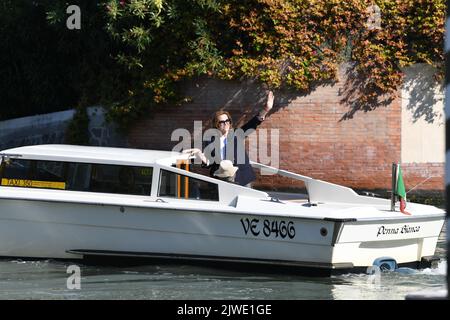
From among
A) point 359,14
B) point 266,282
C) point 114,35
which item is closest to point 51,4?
point 114,35

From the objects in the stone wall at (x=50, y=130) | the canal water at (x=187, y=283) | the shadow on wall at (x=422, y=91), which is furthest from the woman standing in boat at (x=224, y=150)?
the stone wall at (x=50, y=130)

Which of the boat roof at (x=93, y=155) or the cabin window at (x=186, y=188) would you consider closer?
the cabin window at (x=186, y=188)

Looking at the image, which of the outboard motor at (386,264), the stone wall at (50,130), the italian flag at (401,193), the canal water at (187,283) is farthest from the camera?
the stone wall at (50,130)

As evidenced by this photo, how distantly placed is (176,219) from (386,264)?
2244 millimetres

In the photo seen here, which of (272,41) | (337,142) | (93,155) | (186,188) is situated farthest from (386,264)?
(272,41)

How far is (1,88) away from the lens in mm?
17750

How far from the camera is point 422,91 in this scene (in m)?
15.4

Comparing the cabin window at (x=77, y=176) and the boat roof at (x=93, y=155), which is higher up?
the boat roof at (x=93, y=155)

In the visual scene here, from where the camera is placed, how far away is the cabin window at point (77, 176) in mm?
10500

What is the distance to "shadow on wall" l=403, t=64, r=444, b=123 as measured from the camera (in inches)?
604

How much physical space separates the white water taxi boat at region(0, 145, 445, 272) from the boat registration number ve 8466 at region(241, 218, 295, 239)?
0.01m

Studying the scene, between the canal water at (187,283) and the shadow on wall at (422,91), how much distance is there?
5.07m

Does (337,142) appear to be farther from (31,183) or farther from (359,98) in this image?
(31,183)

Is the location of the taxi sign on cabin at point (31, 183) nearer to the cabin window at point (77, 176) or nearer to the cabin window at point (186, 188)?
the cabin window at point (77, 176)
